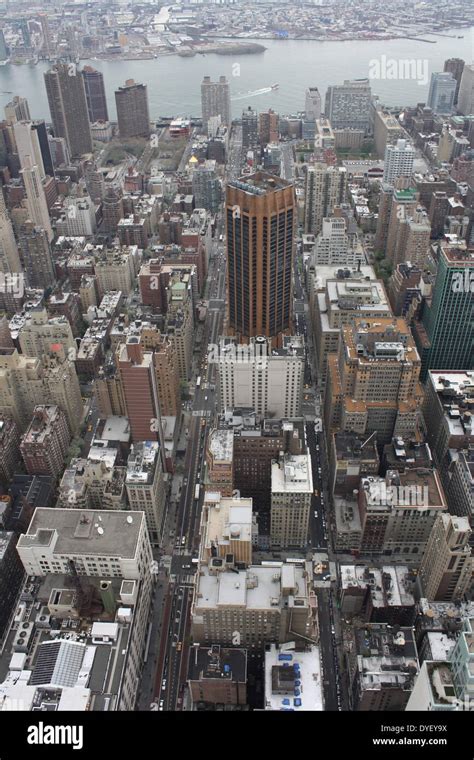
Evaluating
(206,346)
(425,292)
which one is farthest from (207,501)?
(425,292)

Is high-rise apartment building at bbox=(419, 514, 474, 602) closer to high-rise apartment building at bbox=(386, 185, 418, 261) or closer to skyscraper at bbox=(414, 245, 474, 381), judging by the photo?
skyscraper at bbox=(414, 245, 474, 381)

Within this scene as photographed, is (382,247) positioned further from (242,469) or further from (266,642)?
(266,642)

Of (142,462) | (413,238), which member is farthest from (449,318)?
(142,462)

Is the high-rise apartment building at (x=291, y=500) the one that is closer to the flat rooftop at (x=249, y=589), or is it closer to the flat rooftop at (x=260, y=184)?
the flat rooftop at (x=249, y=589)

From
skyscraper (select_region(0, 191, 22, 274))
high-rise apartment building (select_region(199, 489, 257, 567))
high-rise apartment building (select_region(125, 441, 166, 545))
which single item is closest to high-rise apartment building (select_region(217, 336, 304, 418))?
high-rise apartment building (select_region(125, 441, 166, 545))

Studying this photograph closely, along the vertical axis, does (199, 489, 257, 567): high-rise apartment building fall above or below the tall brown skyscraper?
below
